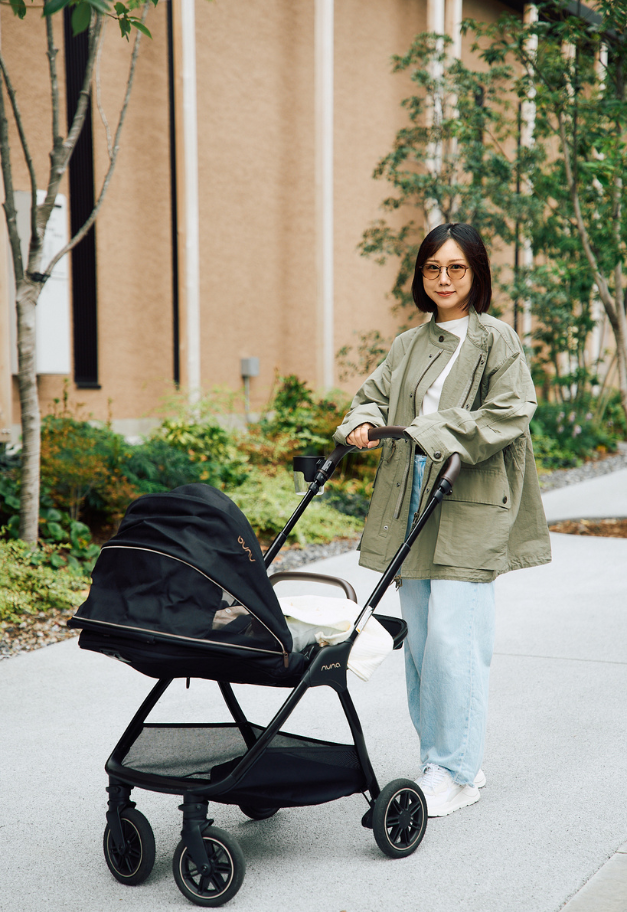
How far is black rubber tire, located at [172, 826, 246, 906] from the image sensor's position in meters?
2.54

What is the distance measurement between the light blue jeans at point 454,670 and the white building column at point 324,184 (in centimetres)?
972

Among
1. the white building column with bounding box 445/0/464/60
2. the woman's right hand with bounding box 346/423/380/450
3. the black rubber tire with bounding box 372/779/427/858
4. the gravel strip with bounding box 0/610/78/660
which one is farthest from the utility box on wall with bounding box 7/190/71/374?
the white building column with bounding box 445/0/464/60

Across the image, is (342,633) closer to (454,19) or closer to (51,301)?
(51,301)

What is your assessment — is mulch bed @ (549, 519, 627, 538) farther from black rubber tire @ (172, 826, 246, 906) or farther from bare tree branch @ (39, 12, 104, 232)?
black rubber tire @ (172, 826, 246, 906)

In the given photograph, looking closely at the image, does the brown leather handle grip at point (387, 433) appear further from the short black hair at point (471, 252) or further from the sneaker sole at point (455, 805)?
the sneaker sole at point (455, 805)

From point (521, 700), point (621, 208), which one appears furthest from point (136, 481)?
point (621, 208)

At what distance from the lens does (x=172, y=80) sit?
11023mm

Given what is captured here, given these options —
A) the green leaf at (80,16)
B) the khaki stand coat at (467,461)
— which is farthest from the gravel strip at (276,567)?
the green leaf at (80,16)

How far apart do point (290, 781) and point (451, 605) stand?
31.6 inches

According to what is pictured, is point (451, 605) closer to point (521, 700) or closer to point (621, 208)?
point (521, 700)

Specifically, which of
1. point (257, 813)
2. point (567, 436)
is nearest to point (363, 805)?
point (257, 813)

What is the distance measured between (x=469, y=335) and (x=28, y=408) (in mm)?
3808

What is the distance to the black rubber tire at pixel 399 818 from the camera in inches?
109

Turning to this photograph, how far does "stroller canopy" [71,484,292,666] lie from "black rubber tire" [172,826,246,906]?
53 centimetres
